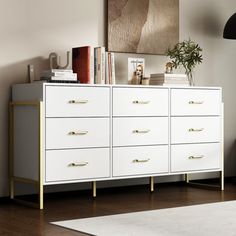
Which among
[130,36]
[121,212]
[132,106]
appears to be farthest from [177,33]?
[121,212]

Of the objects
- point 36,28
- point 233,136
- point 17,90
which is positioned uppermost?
point 36,28

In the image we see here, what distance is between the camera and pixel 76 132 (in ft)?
13.0

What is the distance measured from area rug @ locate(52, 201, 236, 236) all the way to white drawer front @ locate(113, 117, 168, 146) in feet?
2.26

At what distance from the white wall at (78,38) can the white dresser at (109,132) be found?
0.73 ft

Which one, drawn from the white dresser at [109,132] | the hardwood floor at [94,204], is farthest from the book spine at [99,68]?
the hardwood floor at [94,204]

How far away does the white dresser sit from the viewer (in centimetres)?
387

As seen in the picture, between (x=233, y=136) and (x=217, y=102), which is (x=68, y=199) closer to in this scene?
(x=217, y=102)

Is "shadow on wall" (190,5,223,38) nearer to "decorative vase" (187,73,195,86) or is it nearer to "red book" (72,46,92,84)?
"decorative vase" (187,73,195,86)

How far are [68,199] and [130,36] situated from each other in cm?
138

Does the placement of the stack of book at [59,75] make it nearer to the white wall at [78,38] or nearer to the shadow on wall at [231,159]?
the white wall at [78,38]

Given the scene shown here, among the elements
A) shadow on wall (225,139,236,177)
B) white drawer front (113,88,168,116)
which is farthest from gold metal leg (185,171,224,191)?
white drawer front (113,88,168,116)

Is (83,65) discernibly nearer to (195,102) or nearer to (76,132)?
(76,132)

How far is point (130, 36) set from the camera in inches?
187

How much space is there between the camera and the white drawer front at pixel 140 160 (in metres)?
4.19
